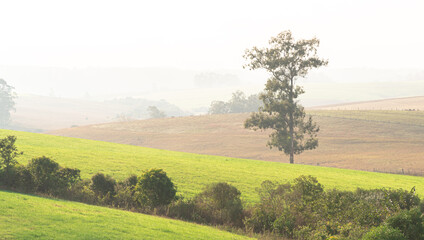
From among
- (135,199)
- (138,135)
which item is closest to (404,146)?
(138,135)

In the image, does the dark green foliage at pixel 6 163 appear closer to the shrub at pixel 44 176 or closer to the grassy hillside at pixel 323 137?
the shrub at pixel 44 176

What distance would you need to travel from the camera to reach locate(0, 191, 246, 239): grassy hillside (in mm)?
12766

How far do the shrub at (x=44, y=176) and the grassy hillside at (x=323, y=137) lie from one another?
42.4 metres

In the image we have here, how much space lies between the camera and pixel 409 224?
13125 mm

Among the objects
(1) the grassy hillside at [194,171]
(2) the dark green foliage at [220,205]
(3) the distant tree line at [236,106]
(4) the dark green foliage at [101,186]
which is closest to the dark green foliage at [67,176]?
(4) the dark green foliage at [101,186]

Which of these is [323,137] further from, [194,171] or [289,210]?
[289,210]

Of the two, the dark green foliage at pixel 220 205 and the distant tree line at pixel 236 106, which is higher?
the distant tree line at pixel 236 106

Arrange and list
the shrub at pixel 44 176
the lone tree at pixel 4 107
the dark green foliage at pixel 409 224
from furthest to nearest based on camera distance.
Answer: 1. the lone tree at pixel 4 107
2. the shrub at pixel 44 176
3. the dark green foliage at pixel 409 224

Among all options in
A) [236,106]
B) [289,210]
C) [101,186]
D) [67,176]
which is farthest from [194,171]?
[236,106]

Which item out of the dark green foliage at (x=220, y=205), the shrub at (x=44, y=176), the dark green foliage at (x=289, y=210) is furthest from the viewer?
the shrub at (x=44, y=176)

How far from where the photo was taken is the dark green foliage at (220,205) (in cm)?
1925

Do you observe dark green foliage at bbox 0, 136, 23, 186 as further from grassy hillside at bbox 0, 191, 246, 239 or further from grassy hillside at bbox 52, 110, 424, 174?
grassy hillside at bbox 52, 110, 424, 174

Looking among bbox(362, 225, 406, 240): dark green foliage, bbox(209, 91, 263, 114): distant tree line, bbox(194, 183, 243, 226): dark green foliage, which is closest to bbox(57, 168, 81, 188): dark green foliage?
bbox(194, 183, 243, 226): dark green foliage

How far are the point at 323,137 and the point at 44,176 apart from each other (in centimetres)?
6253
